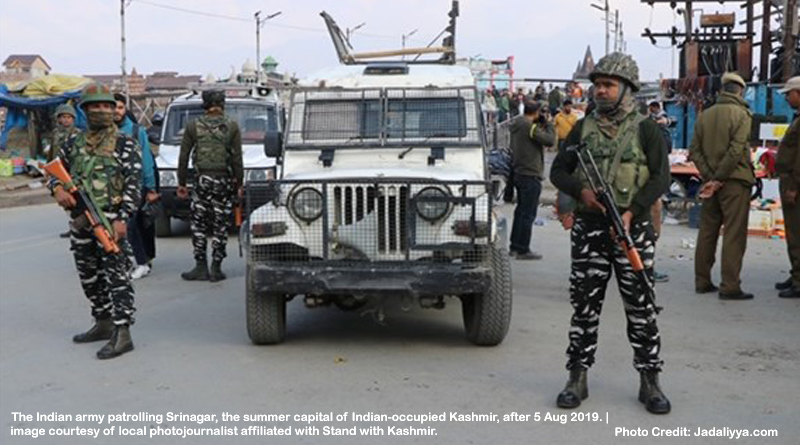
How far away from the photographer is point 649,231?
199 inches

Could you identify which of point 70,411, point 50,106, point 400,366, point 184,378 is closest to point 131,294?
point 184,378

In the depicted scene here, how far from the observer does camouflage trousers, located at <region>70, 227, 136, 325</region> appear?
21.1 feet

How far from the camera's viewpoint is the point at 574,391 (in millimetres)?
5195

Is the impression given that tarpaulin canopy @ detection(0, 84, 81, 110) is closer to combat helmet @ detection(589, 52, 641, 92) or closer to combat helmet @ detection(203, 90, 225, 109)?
combat helmet @ detection(203, 90, 225, 109)

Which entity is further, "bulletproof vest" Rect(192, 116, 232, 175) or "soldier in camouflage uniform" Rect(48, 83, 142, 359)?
"bulletproof vest" Rect(192, 116, 232, 175)

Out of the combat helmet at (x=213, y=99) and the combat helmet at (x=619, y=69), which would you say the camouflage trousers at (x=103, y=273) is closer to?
the combat helmet at (x=213, y=99)

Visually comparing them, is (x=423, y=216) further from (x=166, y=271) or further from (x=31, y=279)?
(x=31, y=279)

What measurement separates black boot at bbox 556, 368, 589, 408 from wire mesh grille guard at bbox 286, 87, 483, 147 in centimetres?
268

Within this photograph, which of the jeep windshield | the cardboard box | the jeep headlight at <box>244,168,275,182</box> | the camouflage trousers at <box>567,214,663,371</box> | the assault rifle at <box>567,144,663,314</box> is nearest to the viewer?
the assault rifle at <box>567,144,663,314</box>

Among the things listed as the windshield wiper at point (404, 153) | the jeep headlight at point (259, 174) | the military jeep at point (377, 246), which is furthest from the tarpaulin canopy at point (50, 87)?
the military jeep at point (377, 246)

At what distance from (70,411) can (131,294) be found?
1.40 m

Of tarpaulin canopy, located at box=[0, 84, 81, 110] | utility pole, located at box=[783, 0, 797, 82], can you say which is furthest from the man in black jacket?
tarpaulin canopy, located at box=[0, 84, 81, 110]

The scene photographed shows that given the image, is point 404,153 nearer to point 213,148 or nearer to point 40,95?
point 213,148

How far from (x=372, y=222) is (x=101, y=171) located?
6.45ft
